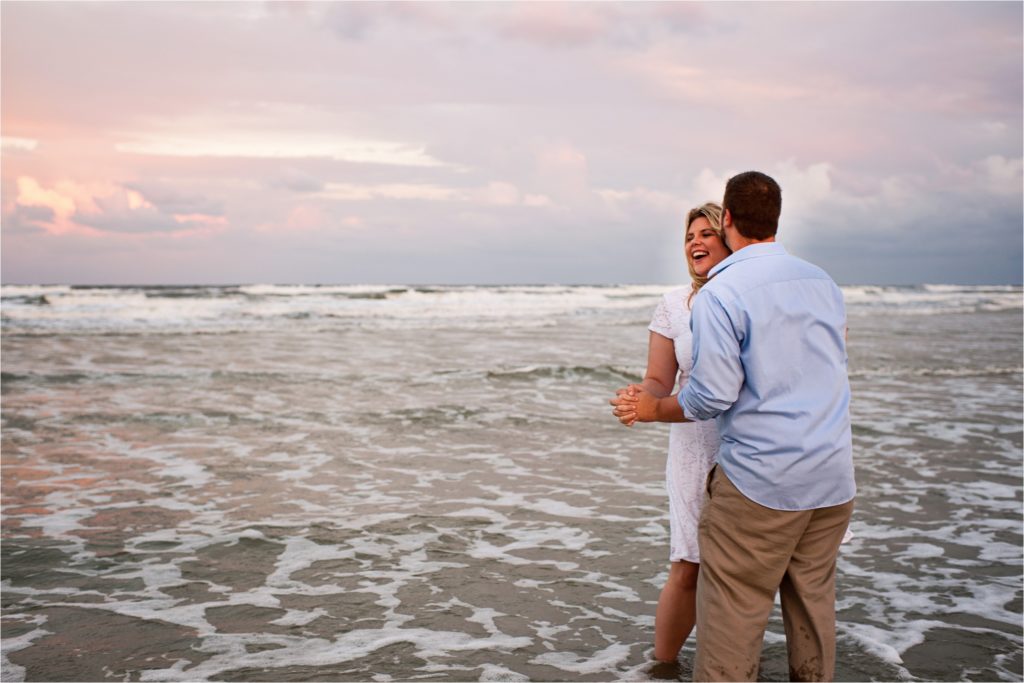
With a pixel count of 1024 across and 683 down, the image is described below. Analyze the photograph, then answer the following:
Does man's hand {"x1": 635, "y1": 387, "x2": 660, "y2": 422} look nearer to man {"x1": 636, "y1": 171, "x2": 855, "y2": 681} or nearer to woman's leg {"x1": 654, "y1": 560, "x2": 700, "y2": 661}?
man {"x1": 636, "y1": 171, "x2": 855, "y2": 681}

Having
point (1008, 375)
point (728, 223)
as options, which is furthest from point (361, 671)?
point (1008, 375)

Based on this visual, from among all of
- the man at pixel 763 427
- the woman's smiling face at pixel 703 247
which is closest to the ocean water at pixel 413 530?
the man at pixel 763 427

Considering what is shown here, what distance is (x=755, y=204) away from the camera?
3.06m

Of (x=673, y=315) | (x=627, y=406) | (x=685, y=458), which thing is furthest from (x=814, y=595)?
(x=673, y=315)

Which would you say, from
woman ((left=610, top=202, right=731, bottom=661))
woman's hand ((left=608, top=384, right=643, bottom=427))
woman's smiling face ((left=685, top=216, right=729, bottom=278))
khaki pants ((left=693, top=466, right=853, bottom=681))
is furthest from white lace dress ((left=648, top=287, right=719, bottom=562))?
khaki pants ((left=693, top=466, right=853, bottom=681))

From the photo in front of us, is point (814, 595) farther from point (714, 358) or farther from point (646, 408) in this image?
point (714, 358)

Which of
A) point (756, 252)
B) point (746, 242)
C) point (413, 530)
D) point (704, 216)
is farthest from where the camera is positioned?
point (413, 530)

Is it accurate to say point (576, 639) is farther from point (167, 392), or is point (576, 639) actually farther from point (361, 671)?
point (167, 392)

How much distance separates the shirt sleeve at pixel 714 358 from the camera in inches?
113

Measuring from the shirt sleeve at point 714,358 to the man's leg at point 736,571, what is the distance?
37 centimetres

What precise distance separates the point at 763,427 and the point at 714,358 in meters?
0.32

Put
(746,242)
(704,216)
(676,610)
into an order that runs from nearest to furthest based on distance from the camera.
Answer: (746,242) < (704,216) < (676,610)

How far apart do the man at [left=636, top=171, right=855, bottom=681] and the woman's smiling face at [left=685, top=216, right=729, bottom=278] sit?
52 cm

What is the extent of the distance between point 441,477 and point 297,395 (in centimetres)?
567
